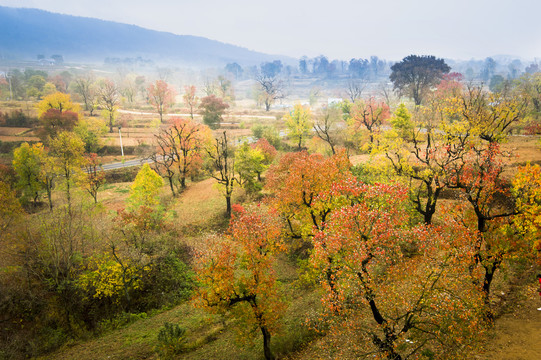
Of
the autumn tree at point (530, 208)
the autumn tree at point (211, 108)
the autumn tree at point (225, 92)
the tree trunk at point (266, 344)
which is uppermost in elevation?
the autumn tree at point (225, 92)

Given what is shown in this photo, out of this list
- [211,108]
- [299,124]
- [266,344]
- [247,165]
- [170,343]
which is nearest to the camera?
[266,344]

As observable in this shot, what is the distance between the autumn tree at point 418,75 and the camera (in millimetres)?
85500

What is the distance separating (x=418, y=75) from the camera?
8681cm

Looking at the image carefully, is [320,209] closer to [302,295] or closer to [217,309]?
[302,295]

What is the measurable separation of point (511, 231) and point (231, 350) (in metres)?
19.0

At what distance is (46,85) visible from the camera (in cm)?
11031

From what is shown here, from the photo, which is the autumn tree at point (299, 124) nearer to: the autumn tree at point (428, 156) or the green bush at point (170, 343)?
the autumn tree at point (428, 156)

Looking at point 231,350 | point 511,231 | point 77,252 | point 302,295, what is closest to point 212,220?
point 77,252

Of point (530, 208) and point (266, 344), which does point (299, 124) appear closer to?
point (530, 208)

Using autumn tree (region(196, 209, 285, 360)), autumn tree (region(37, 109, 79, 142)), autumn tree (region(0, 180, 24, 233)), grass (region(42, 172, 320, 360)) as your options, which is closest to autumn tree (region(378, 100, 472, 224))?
grass (region(42, 172, 320, 360))

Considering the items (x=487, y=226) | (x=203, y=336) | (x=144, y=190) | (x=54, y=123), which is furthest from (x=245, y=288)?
(x=54, y=123)

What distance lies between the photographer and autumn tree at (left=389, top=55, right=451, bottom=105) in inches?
3366

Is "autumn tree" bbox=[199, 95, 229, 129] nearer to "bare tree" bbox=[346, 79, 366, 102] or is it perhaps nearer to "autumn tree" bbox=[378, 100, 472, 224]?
"autumn tree" bbox=[378, 100, 472, 224]

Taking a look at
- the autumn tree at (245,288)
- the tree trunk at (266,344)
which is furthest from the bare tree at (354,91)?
the tree trunk at (266,344)
